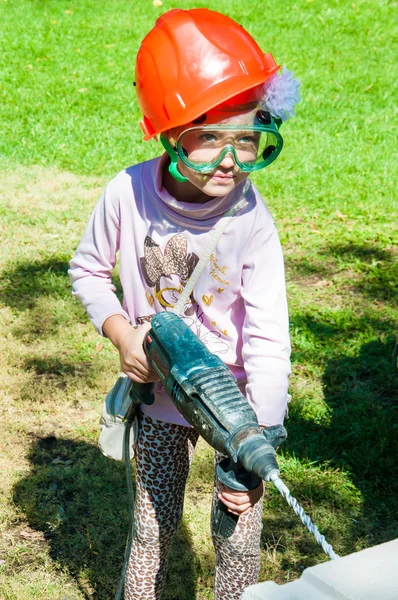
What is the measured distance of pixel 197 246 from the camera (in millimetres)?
2312

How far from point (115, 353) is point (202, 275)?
2455 mm

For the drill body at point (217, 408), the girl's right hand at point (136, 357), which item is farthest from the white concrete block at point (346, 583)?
the girl's right hand at point (136, 357)

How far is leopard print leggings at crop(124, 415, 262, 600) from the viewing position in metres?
2.42

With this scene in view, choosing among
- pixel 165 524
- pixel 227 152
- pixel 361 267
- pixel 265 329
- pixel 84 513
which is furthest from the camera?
pixel 361 267

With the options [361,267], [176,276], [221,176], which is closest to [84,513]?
[176,276]

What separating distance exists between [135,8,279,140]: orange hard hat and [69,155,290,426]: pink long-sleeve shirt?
0.25 meters

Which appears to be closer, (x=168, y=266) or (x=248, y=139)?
(x=248, y=139)

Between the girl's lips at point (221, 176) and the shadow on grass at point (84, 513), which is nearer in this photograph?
the girl's lips at point (221, 176)

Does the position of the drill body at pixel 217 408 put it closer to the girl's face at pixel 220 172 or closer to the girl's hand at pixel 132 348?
the girl's hand at pixel 132 348

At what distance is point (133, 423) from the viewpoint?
2561mm

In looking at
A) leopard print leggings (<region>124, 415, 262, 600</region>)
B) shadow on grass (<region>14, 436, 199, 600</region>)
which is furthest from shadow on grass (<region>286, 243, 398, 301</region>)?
leopard print leggings (<region>124, 415, 262, 600</region>)

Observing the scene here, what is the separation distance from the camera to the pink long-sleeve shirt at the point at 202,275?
7.27 ft

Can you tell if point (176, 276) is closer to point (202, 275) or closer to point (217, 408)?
point (202, 275)

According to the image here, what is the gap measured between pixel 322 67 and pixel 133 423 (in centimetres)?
812
